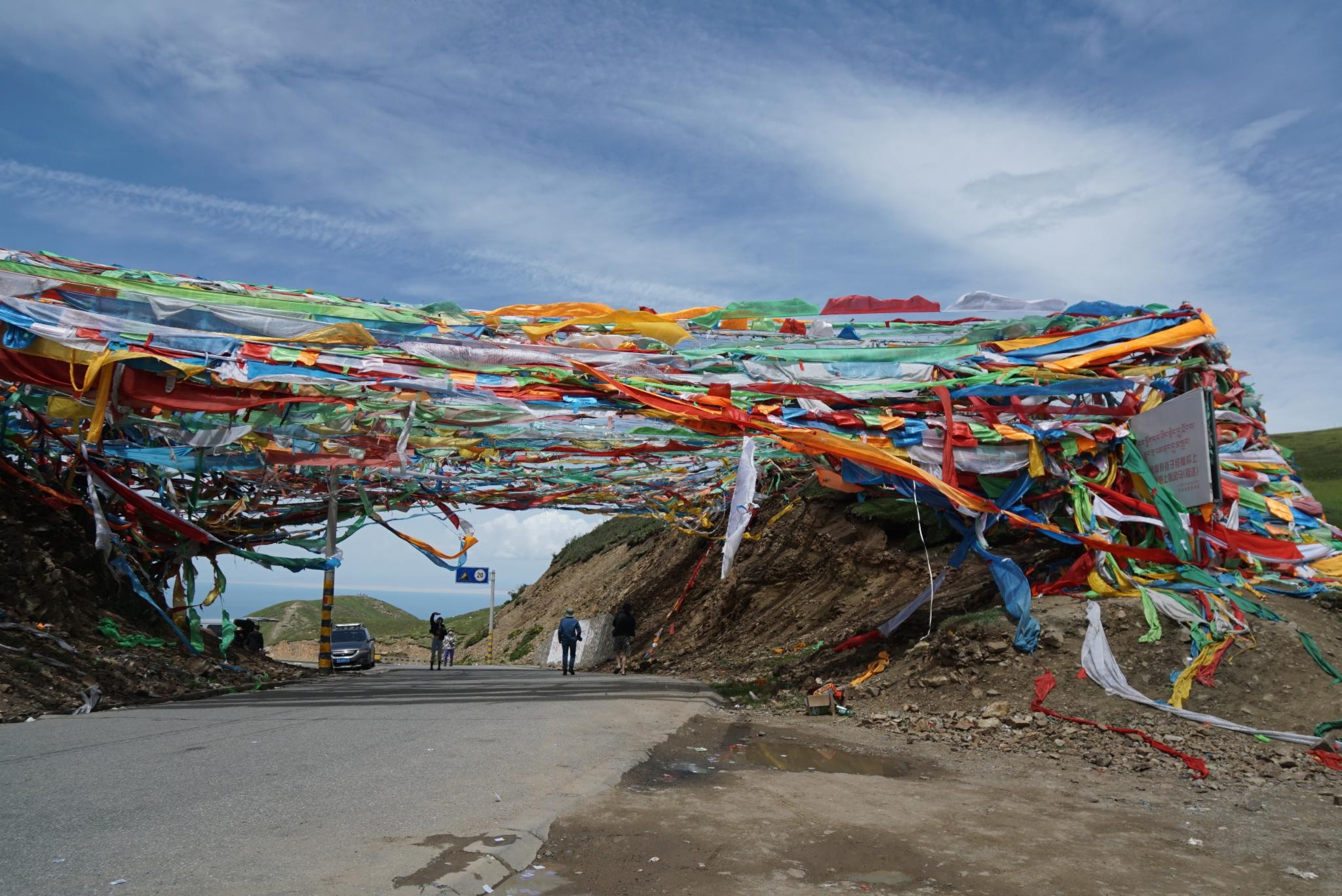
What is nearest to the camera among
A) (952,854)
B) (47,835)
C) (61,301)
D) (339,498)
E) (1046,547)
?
(47,835)

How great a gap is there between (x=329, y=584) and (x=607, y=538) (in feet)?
81.3

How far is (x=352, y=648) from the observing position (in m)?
24.1

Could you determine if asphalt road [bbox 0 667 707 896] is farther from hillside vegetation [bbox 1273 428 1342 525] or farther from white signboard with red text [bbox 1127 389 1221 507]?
hillside vegetation [bbox 1273 428 1342 525]

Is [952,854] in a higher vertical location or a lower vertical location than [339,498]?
lower

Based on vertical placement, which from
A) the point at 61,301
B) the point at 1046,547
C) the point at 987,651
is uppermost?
the point at 61,301

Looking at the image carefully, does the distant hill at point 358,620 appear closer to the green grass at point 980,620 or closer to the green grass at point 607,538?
the green grass at point 607,538

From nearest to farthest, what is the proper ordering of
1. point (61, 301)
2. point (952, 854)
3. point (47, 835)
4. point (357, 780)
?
point (47, 835)
point (952, 854)
point (357, 780)
point (61, 301)

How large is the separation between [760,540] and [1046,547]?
11.2 metres

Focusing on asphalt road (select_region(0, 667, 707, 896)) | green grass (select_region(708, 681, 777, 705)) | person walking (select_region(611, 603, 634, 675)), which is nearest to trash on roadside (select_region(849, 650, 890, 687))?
green grass (select_region(708, 681, 777, 705))

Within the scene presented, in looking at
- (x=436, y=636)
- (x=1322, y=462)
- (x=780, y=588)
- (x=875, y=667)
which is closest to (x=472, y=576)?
(x=436, y=636)

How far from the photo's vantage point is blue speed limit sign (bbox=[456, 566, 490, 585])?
28.6 m

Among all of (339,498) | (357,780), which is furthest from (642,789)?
(339,498)

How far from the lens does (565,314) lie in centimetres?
1183

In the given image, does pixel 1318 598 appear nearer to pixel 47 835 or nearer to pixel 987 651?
pixel 987 651
